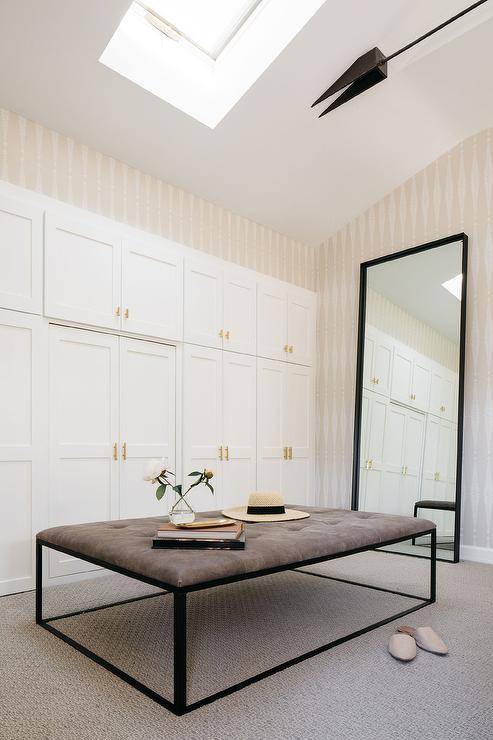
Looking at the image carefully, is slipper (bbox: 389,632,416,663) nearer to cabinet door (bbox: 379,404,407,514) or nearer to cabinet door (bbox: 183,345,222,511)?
cabinet door (bbox: 183,345,222,511)

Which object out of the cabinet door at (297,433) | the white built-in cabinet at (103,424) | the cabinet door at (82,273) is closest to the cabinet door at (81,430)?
the white built-in cabinet at (103,424)

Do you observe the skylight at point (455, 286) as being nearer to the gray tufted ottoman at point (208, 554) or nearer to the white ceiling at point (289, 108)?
the white ceiling at point (289, 108)

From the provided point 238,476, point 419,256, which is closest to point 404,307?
point 419,256

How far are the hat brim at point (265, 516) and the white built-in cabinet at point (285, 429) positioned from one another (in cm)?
150

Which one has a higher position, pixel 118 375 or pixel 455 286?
pixel 455 286

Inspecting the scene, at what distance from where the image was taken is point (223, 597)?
9.07 ft

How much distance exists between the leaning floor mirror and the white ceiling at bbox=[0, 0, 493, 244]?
2.55 ft

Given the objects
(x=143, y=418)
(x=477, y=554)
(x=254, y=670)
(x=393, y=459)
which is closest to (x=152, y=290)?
(x=143, y=418)

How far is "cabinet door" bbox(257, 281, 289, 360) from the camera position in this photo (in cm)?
450

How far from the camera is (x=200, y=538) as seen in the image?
1972 mm

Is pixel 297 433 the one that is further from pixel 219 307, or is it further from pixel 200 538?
pixel 200 538

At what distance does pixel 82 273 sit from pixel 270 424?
1.92 meters

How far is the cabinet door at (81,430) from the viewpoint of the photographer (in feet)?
10.5

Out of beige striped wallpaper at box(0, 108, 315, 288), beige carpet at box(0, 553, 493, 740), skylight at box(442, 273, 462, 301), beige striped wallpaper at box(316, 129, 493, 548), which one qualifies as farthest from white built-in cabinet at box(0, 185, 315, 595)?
skylight at box(442, 273, 462, 301)
